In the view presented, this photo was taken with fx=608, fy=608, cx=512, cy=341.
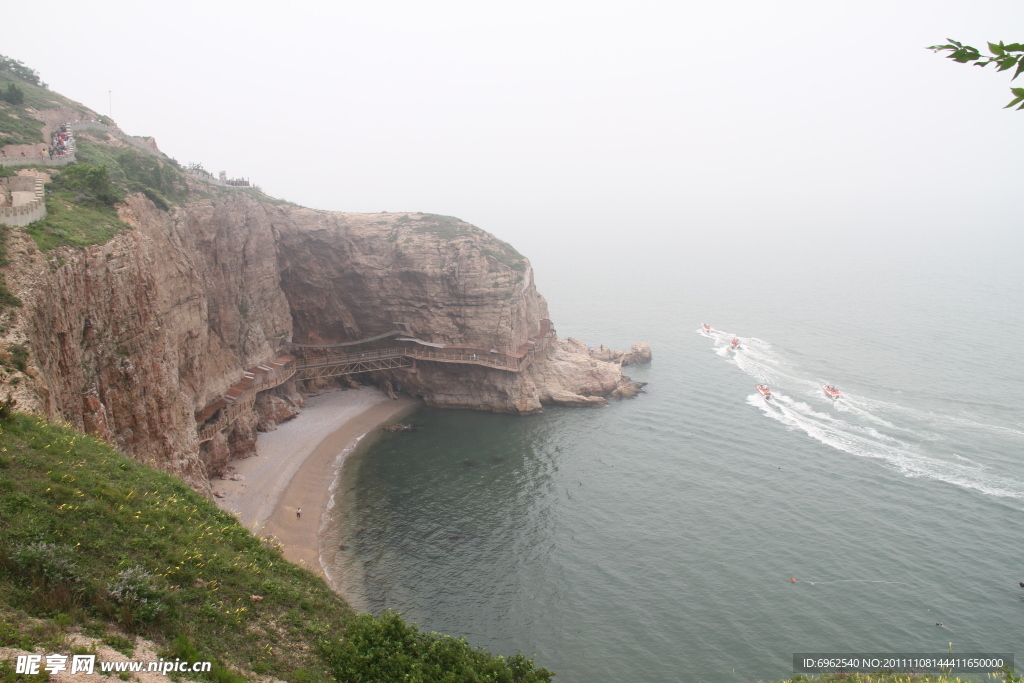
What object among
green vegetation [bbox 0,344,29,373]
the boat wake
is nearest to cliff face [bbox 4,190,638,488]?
green vegetation [bbox 0,344,29,373]

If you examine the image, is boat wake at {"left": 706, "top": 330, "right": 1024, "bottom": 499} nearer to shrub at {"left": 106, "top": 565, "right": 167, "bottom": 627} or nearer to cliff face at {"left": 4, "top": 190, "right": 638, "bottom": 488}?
cliff face at {"left": 4, "top": 190, "right": 638, "bottom": 488}

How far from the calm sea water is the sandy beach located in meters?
2.30

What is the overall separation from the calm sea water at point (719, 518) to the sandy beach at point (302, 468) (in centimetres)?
230

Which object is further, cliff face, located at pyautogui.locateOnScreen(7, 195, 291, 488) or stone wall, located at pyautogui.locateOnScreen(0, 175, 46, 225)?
stone wall, located at pyautogui.locateOnScreen(0, 175, 46, 225)

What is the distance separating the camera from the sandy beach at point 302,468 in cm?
4231

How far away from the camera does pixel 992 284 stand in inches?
4941

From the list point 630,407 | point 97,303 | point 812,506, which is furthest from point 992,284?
point 97,303

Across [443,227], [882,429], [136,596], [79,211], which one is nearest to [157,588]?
[136,596]

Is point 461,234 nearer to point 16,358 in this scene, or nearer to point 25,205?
point 25,205

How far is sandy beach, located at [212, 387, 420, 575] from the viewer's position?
139 ft

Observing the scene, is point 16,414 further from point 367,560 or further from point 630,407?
point 630,407

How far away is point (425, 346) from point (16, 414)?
4953cm

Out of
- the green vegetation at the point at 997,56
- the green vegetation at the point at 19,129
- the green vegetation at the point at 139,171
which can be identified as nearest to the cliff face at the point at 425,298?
the green vegetation at the point at 139,171

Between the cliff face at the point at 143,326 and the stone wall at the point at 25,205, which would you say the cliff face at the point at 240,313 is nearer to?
the cliff face at the point at 143,326
